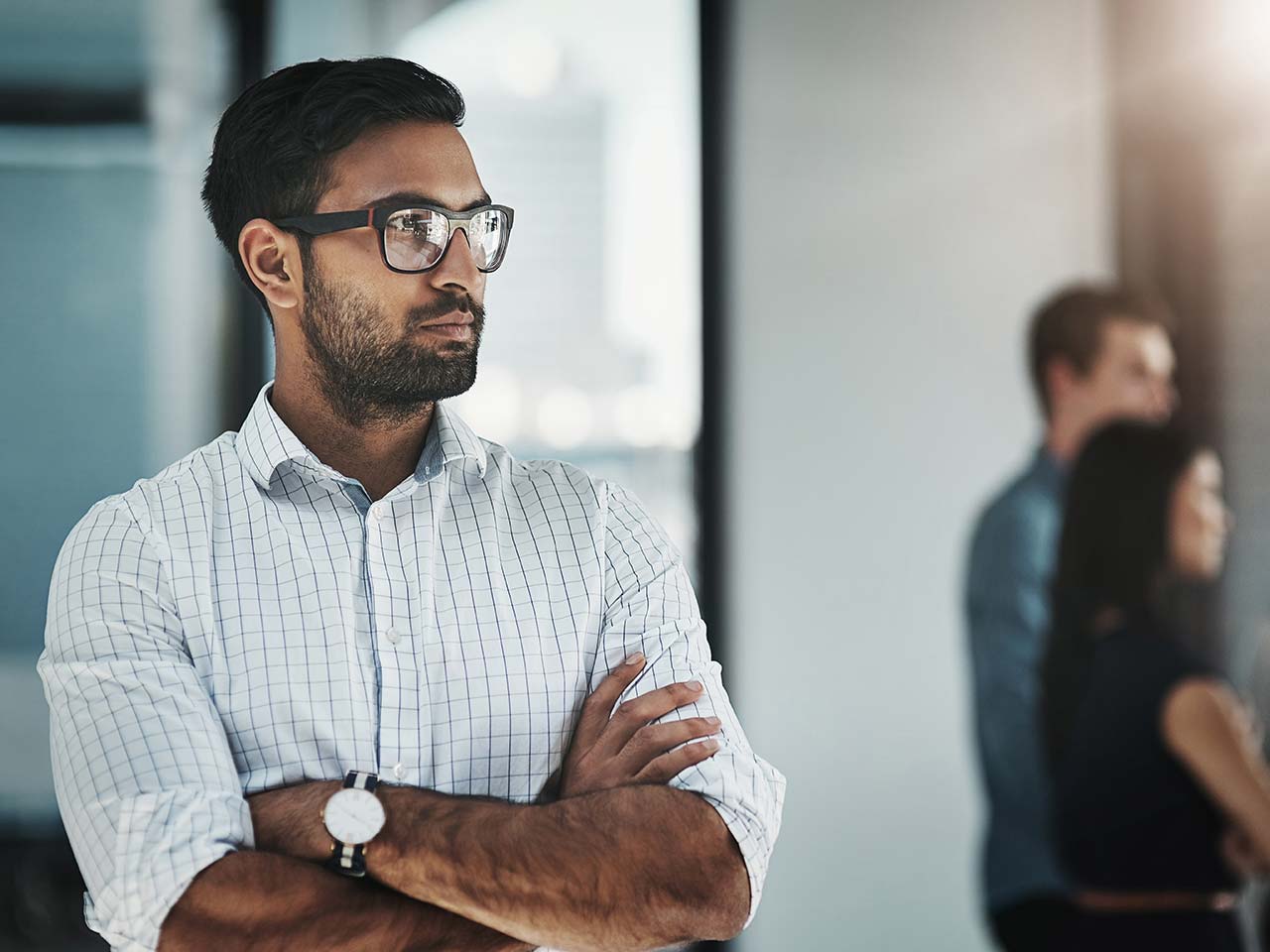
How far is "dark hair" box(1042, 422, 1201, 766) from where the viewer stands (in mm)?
2520

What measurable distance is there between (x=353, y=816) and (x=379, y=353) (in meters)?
0.42

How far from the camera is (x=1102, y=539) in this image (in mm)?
2562

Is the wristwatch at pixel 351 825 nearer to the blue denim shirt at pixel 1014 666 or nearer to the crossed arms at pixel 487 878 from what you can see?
the crossed arms at pixel 487 878

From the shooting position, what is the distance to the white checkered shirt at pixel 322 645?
111 centimetres

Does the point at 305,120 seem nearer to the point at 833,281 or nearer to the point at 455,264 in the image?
the point at 455,264

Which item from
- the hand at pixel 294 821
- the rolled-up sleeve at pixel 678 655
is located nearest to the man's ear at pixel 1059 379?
the rolled-up sleeve at pixel 678 655

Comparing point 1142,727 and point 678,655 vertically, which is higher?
point 678,655

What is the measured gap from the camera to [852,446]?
336 centimetres

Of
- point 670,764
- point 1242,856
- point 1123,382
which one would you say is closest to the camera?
point 670,764

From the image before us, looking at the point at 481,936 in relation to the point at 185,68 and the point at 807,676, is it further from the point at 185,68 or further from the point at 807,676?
the point at 185,68

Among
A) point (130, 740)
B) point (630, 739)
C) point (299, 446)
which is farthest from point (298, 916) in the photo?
point (299, 446)

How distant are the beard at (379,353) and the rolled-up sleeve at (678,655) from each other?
23 centimetres

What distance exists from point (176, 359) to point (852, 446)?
6.10ft

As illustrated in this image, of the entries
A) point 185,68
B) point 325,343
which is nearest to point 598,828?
point 325,343
